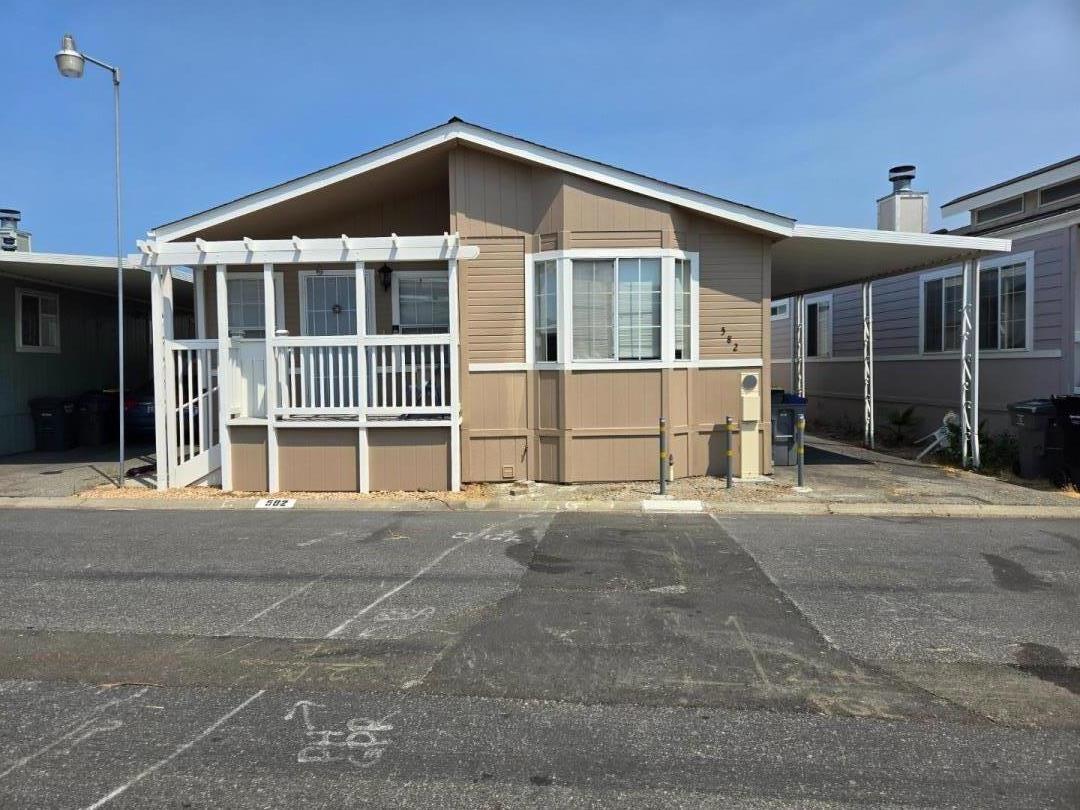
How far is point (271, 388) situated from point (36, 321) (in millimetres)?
8493

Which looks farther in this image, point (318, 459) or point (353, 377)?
point (353, 377)

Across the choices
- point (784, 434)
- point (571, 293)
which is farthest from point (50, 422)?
point (784, 434)

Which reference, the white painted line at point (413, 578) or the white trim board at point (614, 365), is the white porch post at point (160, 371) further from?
the white painted line at point (413, 578)

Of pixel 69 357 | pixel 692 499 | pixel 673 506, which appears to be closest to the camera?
pixel 673 506

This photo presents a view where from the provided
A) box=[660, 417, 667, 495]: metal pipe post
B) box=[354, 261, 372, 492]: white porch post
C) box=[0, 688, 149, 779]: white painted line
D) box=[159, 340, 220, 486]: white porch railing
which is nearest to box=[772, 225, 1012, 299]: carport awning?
box=[660, 417, 667, 495]: metal pipe post

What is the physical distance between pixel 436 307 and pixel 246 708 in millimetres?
8431

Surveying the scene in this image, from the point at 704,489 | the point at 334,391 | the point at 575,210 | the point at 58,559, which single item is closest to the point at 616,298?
the point at 575,210

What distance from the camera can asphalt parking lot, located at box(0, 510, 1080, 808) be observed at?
9.99 ft

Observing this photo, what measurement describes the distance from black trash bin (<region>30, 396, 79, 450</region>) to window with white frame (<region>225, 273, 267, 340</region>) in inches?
225

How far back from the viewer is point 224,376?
9820 millimetres

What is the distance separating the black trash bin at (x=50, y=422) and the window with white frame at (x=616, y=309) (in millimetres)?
11153

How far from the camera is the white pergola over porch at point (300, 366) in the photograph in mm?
9656

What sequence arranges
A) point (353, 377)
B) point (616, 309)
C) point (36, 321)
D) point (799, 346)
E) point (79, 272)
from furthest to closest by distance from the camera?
point (799, 346) → point (36, 321) → point (79, 272) → point (353, 377) → point (616, 309)

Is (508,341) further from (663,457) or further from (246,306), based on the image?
(246,306)
